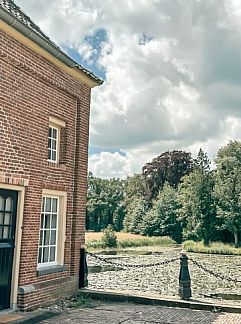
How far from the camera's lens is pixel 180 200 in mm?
50875

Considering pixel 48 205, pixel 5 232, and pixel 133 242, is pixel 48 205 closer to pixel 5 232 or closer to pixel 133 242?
pixel 5 232

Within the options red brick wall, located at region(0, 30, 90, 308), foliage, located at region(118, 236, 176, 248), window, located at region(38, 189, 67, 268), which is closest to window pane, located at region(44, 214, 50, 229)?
window, located at region(38, 189, 67, 268)

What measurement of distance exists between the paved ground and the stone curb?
0.20 metres

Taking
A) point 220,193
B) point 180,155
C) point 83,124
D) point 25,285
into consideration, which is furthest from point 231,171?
point 25,285

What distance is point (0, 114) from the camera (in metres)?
8.06

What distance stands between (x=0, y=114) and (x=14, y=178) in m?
1.29

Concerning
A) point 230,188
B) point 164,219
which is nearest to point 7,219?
point 230,188

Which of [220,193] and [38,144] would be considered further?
[220,193]

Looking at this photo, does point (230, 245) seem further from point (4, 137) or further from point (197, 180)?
point (4, 137)

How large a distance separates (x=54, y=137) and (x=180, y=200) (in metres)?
41.9

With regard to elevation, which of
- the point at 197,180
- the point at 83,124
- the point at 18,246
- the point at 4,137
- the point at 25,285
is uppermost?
the point at 197,180

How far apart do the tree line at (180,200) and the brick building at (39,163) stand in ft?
115

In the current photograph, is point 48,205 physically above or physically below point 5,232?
above

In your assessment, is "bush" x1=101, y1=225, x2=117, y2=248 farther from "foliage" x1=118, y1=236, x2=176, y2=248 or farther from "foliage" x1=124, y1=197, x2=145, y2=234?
"foliage" x1=124, y1=197, x2=145, y2=234
